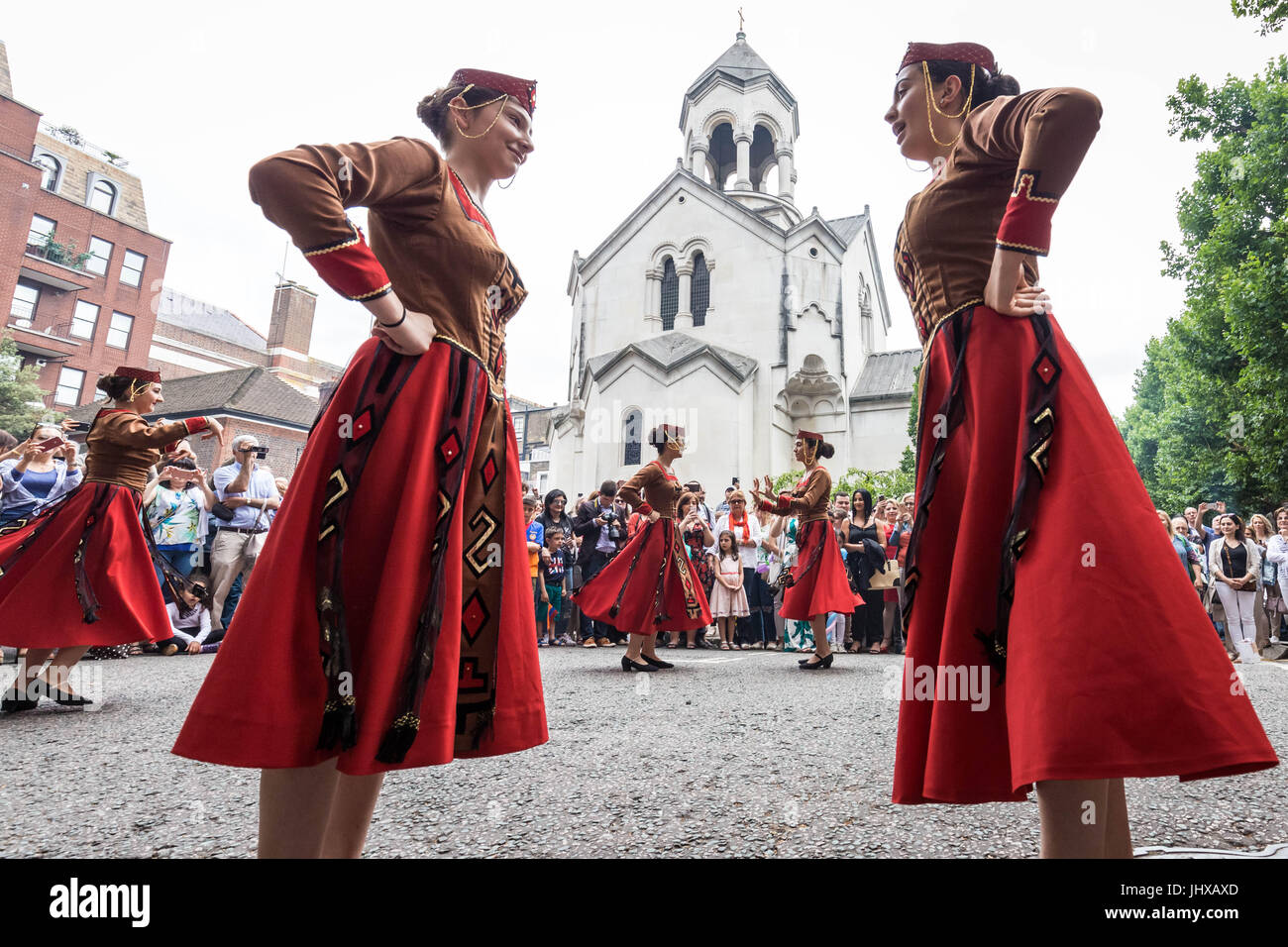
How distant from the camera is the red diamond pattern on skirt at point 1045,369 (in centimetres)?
171

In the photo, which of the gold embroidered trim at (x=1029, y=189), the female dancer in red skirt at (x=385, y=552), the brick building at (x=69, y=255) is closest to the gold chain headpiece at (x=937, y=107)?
the gold embroidered trim at (x=1029, y=189)

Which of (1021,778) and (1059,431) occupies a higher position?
(1059,431)

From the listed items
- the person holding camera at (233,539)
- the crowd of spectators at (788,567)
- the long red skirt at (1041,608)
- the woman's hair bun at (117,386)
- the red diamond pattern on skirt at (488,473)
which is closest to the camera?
the long red skirt at (1041,608)

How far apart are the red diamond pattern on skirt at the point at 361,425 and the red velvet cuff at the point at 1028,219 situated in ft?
5.06

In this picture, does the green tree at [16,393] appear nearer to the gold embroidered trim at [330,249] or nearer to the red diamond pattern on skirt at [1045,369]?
the gold embroidered trim at [330,249]

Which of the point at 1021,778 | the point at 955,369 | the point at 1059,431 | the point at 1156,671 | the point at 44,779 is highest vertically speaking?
the point at 955,369

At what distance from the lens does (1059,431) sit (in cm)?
167

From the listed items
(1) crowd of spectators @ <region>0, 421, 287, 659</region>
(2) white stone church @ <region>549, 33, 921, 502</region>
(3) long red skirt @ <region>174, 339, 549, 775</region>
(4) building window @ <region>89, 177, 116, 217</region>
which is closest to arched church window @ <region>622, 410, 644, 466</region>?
(2) white stone church @ <region>549, 33, 921, 502</region>

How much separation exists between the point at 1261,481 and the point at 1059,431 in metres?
21.2

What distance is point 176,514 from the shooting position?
9.01 m

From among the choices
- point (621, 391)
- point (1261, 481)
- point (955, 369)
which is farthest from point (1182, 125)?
point (955, 369)

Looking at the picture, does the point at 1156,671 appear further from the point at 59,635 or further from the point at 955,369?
the point at 59,635

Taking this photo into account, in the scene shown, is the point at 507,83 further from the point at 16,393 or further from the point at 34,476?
the point at 16,393

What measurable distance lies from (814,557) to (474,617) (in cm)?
633
